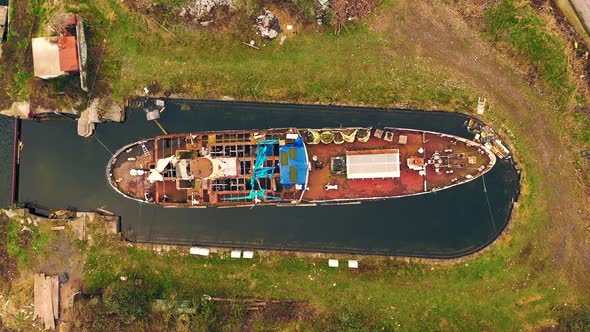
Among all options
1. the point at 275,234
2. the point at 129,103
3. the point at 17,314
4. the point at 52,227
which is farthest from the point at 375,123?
the point at 17,314

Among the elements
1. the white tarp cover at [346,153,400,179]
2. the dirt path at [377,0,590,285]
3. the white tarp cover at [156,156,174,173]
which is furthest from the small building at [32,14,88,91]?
the dirt path at [377,0,590,285]

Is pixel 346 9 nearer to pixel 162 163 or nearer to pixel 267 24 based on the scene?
pixel 267 24

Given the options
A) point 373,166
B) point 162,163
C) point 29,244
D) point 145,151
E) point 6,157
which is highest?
point 145,151

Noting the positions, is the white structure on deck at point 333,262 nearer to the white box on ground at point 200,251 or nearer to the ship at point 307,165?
the ship at point 307,165

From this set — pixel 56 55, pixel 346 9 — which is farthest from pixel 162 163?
pixel 346 9

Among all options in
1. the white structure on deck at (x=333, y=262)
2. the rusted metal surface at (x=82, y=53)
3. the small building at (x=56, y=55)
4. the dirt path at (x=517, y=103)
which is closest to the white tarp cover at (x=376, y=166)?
the white structure on deck at (x=333, y=262)

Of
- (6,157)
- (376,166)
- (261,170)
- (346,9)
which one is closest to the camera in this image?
(376,166)

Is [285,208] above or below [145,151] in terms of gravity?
below
